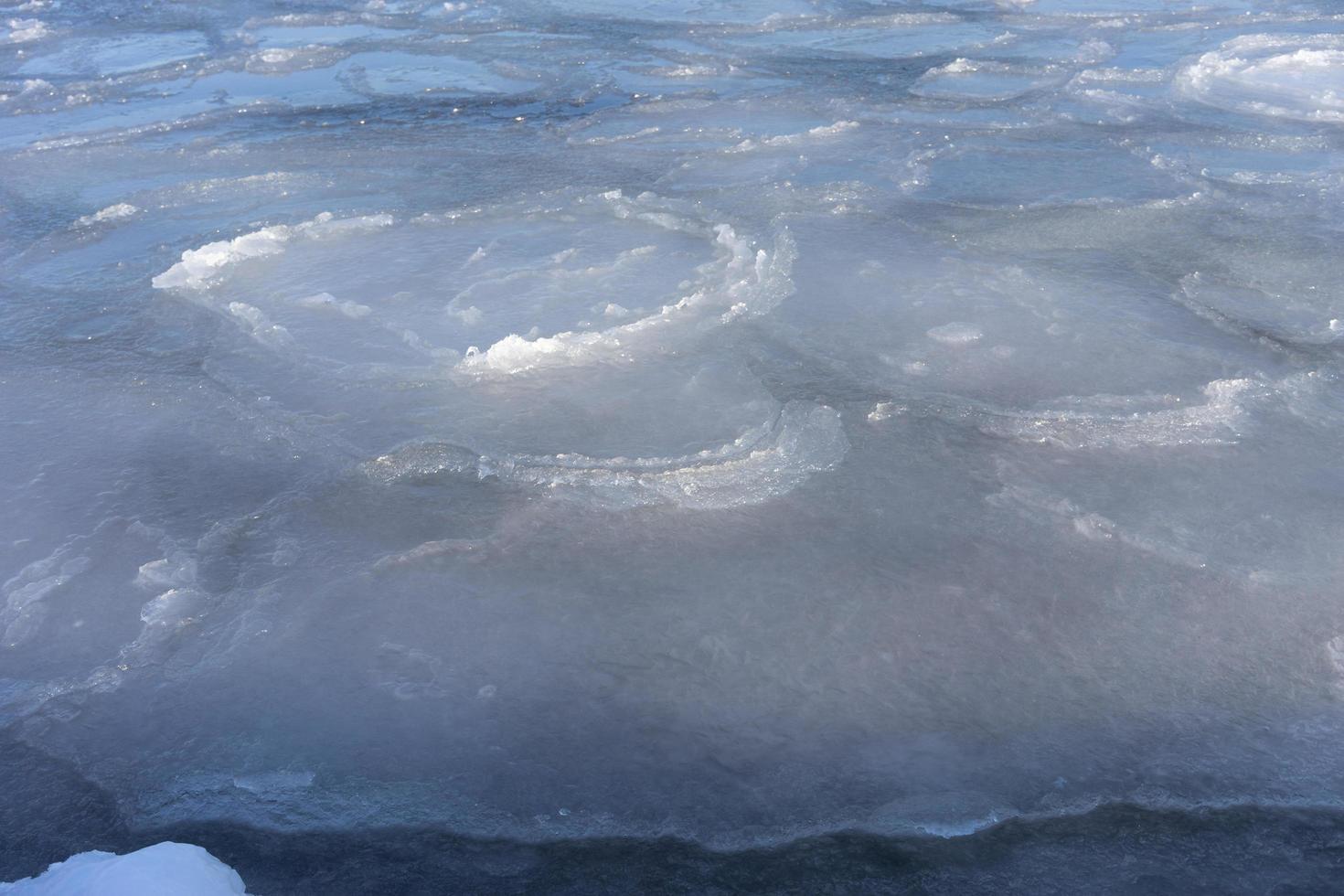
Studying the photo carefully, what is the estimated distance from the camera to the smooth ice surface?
3.33 m

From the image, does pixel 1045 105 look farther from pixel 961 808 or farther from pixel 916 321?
pixel 961 808

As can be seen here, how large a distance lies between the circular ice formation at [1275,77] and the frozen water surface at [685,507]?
261 mm

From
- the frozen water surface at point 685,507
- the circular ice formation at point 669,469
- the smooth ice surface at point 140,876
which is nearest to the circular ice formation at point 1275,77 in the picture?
the frozen water surface at point 685,507

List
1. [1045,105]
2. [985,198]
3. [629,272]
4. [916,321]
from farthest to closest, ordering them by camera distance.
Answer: [1045,105] → [985,198] → [629,272] → [916,321]

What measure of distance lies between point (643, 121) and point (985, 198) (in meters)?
3.65

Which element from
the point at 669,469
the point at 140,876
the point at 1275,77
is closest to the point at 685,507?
the point at 669,469

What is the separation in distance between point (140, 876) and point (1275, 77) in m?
12.1

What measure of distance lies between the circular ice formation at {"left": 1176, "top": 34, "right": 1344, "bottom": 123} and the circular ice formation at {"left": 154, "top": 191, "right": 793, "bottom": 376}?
5681 millimetres

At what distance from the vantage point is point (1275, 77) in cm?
1108

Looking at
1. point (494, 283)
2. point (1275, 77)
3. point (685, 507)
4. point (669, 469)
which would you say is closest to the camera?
point (685, 507)

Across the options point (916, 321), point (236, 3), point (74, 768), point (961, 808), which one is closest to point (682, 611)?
point (961, 808)

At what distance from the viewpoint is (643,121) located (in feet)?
34.6

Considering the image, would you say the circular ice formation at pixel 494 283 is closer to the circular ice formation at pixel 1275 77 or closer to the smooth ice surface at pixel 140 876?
the smooth ice surface at pixel 140 876

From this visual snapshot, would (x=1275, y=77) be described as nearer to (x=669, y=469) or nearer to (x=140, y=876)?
(x=669, y=469)
